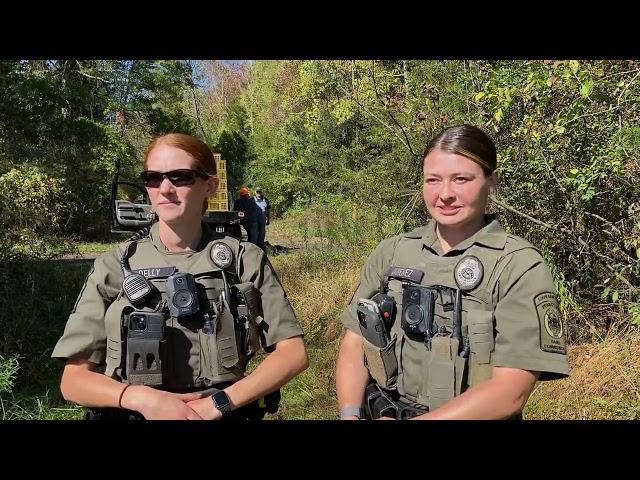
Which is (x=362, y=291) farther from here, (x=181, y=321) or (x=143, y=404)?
(x=143, y=404)

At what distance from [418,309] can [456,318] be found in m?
0.12

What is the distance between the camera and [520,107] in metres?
5.28

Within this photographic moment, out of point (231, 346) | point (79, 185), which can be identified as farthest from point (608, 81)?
point (79, 185)

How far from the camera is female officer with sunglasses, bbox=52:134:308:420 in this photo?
1776 mm

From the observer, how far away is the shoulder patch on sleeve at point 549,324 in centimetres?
159

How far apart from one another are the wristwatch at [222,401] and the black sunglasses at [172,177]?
0.70 meters

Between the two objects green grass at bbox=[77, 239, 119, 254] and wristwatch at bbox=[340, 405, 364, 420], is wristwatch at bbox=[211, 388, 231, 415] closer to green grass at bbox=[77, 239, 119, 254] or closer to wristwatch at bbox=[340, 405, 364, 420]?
wristwatch at bbox=[340, 405, 364, 420]

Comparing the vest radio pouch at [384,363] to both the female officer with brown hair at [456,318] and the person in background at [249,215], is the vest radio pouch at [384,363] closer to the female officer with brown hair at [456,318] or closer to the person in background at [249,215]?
the female officer with brown hair at [456,318]

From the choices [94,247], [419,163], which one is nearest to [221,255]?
[419,163]

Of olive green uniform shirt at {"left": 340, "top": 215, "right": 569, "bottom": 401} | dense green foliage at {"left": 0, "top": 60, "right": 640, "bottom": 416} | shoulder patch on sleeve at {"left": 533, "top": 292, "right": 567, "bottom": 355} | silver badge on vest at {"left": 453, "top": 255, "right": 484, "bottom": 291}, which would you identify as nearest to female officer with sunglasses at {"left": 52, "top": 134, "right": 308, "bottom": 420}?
olive green uniform shirt at {"left": 340, "top": 215, "right": 569, "bottom": 401}

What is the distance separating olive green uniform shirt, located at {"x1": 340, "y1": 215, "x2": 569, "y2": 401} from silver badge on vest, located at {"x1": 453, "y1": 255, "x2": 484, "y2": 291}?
20 millimetres

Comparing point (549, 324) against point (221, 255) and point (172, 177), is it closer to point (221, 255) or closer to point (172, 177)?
point (221, 255)

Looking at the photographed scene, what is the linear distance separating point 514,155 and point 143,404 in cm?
419

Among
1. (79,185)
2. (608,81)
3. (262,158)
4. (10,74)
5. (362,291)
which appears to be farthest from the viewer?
(262,158)
